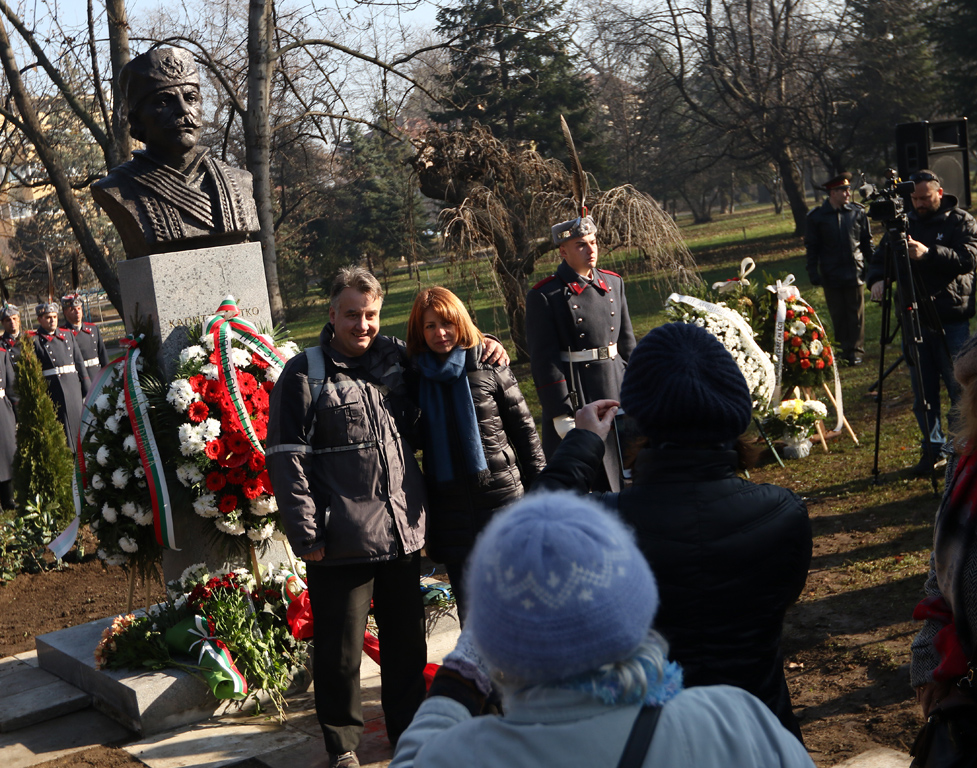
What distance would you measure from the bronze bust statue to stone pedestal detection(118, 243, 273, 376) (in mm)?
121

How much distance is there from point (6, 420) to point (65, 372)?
0.85 meters

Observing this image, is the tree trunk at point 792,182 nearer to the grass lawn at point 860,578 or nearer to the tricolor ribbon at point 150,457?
the grass lawn at point 860,578

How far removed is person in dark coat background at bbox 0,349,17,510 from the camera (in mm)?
9719

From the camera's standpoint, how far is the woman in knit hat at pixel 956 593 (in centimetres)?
214

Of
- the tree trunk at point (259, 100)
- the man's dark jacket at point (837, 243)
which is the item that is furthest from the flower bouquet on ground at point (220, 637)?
the man's dark jacket at point (837, 243)

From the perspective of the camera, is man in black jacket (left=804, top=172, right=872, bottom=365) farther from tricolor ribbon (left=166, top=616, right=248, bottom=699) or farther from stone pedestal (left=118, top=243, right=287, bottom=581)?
tricolor ribbon (left=166, top=616, right=248, bottom=699)

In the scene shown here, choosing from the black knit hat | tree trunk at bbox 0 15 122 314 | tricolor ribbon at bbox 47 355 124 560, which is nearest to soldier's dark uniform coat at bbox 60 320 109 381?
tree trunk at bbox 0 15 122 314

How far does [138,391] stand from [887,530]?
4.29 m

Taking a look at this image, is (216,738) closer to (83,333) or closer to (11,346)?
(11,346)

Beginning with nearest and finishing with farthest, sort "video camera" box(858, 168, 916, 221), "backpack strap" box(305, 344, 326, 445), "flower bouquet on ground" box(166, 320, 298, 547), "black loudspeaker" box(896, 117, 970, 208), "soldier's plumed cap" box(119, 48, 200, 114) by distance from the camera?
"backpack strap" box(305, 344, 326, 445), "flower bouquet on ground" box(166, 320, 298, 547), "soldier's plumed cap" box(119, 48, 200, 114), "video camera" box(858, 168, 916, 221), "black loudspeaker" box(896, 117, 970, 208)

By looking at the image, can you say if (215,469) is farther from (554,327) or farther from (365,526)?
(554,327)

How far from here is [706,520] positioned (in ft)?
6.30

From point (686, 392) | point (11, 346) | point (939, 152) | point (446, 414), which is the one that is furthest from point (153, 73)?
point (939, 152)

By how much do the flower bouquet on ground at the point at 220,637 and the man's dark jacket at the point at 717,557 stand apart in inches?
116
